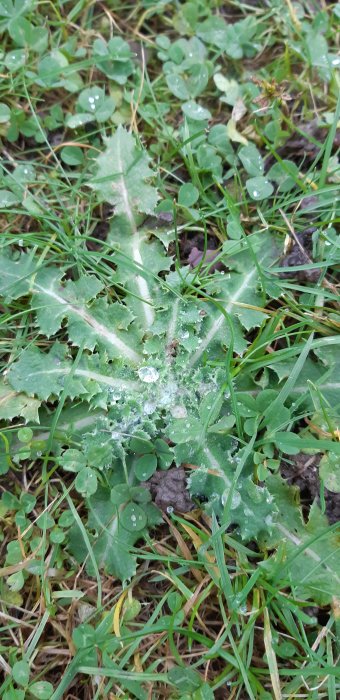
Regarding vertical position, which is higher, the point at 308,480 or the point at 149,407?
the point at 149,407

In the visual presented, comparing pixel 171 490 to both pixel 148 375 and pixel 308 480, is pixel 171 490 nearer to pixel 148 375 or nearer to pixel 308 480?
pixel 148 375

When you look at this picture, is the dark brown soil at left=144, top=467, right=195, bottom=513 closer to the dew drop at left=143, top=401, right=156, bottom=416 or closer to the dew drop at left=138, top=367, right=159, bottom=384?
the dew drop at left=143, top=401, right=156, bottom=416

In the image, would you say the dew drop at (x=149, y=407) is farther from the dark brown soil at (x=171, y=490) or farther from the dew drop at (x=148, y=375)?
the dark brown soil at (x=171, y=490)

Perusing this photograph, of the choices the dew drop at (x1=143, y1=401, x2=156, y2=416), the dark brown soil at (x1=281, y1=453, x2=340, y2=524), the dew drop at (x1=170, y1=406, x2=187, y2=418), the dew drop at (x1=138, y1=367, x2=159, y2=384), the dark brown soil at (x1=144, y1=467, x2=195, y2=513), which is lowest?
the dark brown soil at (x1=281, y1=453, x2=340, y2=524)

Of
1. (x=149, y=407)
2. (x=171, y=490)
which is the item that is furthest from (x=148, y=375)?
(x=171, y=490)

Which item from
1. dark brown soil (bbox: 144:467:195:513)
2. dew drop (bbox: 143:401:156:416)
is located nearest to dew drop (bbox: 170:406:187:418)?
dew drop (bbox: 143:401:156:416)

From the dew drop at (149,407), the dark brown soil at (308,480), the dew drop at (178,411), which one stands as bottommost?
the dark brown soil at (308,480)

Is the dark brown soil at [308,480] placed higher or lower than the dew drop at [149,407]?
lower

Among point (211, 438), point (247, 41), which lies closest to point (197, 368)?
point (211, 438)

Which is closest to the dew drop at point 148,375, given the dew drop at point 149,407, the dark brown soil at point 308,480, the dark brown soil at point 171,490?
the dew drop at point 149,407

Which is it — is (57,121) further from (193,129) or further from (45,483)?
(45,483)

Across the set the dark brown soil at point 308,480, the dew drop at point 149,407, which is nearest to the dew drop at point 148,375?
the dew drop at point 149,407
